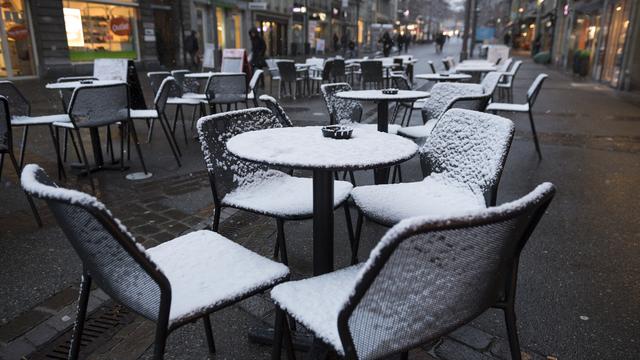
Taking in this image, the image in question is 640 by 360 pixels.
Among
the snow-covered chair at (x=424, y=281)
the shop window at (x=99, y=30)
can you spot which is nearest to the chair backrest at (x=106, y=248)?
the snow-covered chair at (x=424, y=281)

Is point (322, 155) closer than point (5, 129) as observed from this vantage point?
Yes

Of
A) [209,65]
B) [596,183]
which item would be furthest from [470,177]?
[209,65]

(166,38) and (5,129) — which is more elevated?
(166,38)

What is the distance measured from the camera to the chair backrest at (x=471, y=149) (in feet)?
7.68

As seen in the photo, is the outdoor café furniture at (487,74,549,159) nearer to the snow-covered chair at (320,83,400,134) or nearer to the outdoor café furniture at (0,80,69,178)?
the snow-covered chair at (320,83,400,134)

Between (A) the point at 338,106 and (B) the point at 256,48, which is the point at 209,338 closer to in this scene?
(A) the point at 338,106

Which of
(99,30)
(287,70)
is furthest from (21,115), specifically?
(99,30)

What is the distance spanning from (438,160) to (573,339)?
1211 millimetres

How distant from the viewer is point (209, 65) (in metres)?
13.9

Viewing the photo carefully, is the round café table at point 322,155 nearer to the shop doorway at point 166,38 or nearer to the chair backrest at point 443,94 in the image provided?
the chair backrest at point 443,94

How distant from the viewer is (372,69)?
1129cm

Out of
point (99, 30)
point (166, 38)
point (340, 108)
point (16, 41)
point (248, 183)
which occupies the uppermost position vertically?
point (99, 30)

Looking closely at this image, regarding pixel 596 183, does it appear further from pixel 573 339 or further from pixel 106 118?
pixel 106 118

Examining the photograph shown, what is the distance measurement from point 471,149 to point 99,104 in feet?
12.3
